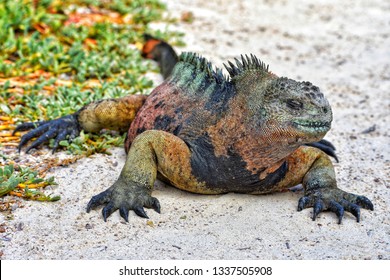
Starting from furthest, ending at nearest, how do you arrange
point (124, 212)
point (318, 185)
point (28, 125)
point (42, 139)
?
point (28, 125)
point (42, 139)
point (318, 185)
point (124, 212)

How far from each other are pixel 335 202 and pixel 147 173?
127 cm

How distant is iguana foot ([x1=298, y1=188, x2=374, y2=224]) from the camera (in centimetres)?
434

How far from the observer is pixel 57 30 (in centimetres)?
741

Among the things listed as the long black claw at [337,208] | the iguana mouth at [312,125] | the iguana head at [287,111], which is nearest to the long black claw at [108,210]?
the iguana head at [287,111]

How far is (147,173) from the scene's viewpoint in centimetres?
434

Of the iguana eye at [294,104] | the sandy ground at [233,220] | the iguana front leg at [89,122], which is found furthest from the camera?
the iguana front leg at [89,122]

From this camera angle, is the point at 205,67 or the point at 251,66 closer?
the point at 251,66

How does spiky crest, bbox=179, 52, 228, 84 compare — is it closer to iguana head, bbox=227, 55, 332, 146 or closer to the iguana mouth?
iguana head, bbox=227, 55, 332, 146

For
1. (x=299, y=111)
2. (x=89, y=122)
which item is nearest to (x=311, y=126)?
(x=299, y=111)

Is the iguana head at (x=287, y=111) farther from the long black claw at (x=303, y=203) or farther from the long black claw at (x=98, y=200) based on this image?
the long black claw at (x=98, y=200)

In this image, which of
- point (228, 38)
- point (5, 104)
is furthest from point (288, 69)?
point (5, 104)

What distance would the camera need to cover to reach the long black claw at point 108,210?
416 cm

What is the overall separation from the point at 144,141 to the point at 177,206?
49 cm

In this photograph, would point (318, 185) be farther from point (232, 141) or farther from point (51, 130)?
point (51, 130)
